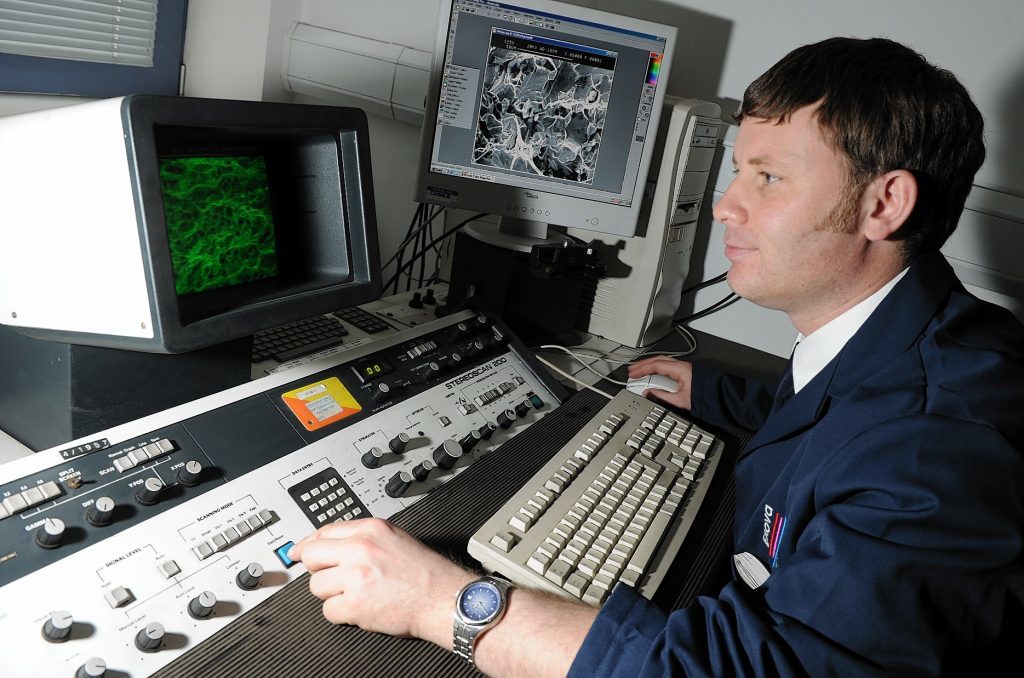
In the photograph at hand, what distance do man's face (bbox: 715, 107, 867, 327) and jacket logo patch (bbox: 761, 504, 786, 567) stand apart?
0.28 metres

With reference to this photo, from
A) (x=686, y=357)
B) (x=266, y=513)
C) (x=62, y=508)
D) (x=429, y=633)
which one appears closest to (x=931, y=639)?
(x=429, y=633)

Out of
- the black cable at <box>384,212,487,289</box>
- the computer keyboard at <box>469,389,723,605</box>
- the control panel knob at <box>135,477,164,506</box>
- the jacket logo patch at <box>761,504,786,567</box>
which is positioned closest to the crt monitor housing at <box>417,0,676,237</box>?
the black cable at <box>384,212,487,289</box>

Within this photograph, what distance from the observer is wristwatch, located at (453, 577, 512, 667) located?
745 mm

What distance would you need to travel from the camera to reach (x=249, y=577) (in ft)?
2.45

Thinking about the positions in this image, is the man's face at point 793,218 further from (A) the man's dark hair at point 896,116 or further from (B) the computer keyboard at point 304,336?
(B) the computer keyboard at point 304,336

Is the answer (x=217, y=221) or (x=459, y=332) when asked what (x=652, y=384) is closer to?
(x=459, y=332)

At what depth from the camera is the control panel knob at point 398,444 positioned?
38.2 inches

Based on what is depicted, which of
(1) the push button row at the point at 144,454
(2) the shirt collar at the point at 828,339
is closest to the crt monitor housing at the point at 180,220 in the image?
(1) the push button row at the point at 144,454

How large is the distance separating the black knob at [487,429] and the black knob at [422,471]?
0.42ft

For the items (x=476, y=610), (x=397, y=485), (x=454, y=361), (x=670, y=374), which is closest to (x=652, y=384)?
(x=670, y=374)

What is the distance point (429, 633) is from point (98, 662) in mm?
286

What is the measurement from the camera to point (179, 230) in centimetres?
84

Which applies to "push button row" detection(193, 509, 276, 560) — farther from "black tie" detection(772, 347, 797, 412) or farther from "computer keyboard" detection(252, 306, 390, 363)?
"black tie" detection(772, 347, 797, 412)

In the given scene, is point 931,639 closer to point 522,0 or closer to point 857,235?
point 857,235
